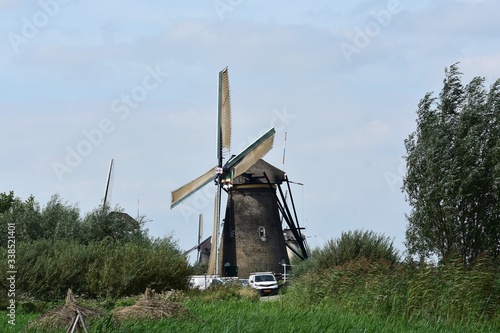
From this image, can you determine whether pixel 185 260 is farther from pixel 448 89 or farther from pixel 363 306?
pixel 363 306

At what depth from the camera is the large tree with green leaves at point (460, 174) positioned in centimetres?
2762

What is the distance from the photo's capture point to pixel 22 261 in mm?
29938

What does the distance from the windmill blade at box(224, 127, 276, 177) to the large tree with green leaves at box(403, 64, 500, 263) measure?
64.0 feet

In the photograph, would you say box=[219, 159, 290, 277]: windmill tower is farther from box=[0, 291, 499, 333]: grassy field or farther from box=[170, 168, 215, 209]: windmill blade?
box=[0, 291, 499, 333]: grassy field

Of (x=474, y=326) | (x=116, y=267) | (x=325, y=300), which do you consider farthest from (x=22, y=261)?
(x=474, y=326)

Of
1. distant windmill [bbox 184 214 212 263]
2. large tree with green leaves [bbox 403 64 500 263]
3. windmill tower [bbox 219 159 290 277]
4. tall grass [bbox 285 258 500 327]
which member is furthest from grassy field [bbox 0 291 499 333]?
distant windmill [bbox 184 214 212 263]

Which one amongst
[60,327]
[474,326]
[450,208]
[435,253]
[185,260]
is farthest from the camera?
[185,260]

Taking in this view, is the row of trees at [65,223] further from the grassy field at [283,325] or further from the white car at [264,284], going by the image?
the grassy field at [283,325]

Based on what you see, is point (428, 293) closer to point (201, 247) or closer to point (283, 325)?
point (283, 325)

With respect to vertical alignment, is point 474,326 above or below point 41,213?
below

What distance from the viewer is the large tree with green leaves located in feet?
90.6

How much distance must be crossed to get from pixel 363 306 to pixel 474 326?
4221 millimetres

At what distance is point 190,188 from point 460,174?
22562mm

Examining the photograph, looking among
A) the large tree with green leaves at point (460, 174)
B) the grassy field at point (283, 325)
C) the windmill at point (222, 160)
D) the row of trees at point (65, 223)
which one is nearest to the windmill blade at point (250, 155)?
the windmill at point (222, 160)
